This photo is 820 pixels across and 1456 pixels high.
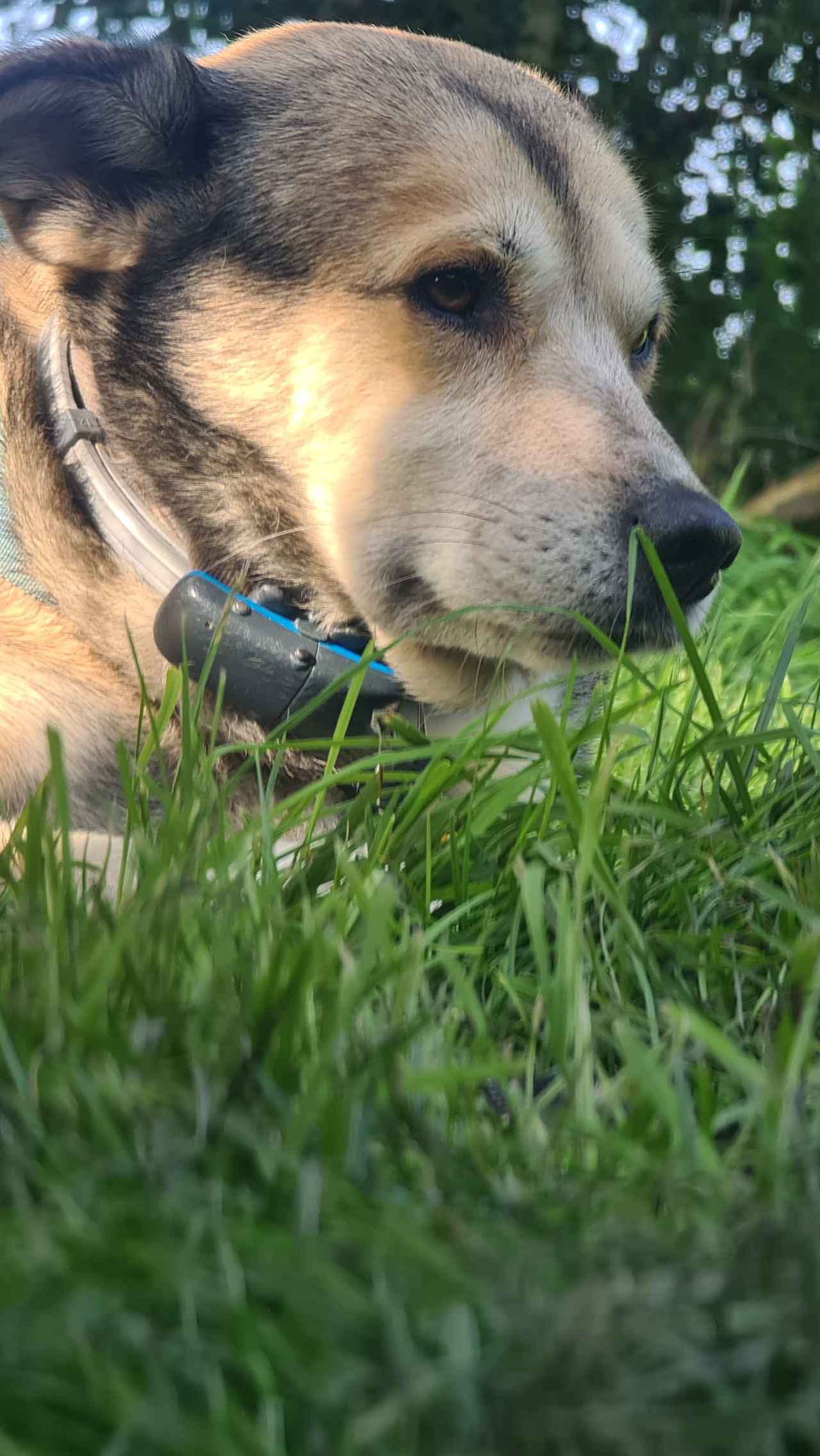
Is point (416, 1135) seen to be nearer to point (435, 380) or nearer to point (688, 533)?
point (688, 533)

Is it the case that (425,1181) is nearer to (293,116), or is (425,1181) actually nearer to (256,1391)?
(256,1391)

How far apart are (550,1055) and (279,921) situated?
0.89 ft

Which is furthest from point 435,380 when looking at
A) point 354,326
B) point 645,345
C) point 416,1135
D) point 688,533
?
point 416,1135

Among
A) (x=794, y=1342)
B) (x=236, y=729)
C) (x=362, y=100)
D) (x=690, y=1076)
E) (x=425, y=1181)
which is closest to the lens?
(x=794, y=1342)

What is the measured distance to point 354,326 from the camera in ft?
6.65

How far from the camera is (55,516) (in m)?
2.08

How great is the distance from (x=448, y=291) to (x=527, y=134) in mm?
373

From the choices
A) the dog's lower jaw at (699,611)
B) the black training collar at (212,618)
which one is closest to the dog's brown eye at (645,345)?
the dog's lower jaw at (699,611)

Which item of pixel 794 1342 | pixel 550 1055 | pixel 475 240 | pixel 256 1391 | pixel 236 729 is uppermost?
pixel 475 240

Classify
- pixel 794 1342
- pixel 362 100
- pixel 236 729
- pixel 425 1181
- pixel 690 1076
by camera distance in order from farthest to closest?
pixel 362 100
pixel 236 729
pixel 690 1076
pixel 425 1181
pixel 794 1342

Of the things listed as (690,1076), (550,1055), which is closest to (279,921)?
(550,1055)

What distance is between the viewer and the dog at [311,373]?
6.44 feet

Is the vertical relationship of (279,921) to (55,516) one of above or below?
above

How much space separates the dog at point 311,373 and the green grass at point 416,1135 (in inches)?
18.2
